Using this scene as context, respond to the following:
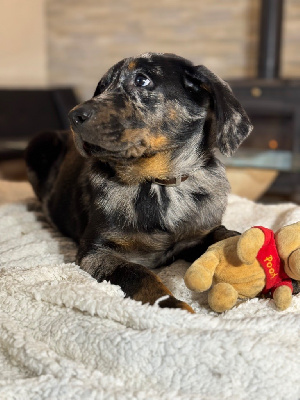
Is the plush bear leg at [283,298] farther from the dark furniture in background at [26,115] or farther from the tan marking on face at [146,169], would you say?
the dark furniture in background at [26,115]

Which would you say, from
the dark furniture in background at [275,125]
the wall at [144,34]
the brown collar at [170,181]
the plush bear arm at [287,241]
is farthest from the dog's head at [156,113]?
the wall at [144,34]

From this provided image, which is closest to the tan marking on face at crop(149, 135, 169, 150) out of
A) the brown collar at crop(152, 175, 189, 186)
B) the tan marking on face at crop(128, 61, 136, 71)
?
the brown collar at crop(152, 175, 189, 186)

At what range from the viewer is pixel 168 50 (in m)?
5.52

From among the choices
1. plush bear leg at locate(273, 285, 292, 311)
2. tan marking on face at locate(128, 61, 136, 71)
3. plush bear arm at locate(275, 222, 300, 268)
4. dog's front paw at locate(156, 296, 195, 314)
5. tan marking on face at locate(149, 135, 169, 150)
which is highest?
tan marking on face at locate(128, 61, 136, 71)

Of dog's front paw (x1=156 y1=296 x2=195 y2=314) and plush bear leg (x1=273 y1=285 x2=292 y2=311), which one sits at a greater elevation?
dog's front paw (x1=156 y1=296 x2=195 y2=314)

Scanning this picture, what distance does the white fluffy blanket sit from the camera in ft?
4.08

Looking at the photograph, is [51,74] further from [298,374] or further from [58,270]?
[298,374]

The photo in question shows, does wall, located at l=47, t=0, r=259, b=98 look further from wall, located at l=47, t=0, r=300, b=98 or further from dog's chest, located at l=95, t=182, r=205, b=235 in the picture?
dog's chest, located at l=95, t=182, r=205, b=235

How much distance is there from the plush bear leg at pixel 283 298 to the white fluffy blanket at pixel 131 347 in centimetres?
2

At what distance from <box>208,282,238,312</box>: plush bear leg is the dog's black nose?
61 cm

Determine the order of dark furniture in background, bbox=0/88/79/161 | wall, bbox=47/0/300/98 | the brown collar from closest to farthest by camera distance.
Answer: the brown collar → dark furniture in background, bbox=0/88/79/161 → wall, bbox=47/0/300/98

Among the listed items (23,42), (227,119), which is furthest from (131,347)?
(23,42)

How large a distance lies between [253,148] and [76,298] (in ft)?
10.9

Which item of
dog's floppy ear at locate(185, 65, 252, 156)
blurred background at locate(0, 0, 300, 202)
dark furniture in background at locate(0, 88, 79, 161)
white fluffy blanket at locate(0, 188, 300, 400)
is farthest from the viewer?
dark furniture in background at locate(0, 88, 79, 161)
